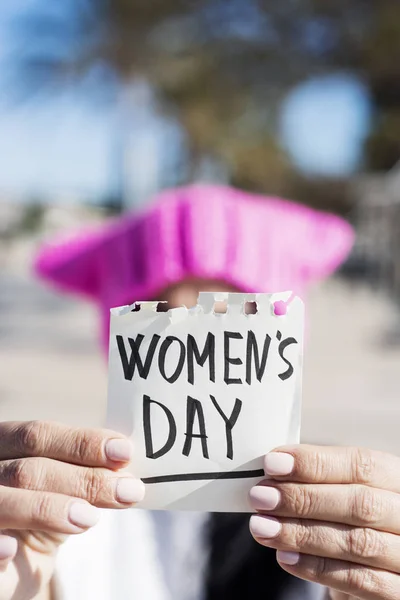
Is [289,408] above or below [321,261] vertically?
below

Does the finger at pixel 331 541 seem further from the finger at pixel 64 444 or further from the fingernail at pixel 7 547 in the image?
the fingernail at pixel 7 547

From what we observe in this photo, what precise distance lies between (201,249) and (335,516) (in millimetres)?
845

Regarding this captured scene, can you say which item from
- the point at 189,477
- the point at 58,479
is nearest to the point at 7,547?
the point at 58,479

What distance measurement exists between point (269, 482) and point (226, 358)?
0.16m

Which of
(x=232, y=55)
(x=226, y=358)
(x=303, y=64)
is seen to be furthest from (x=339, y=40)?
(x=226, y=358)

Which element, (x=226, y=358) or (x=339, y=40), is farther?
(x=339, y=40)

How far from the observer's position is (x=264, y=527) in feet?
2.59

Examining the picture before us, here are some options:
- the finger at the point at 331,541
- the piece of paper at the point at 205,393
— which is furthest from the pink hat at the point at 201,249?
the finger at the point at 331,541

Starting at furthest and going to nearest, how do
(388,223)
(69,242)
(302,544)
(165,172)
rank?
1. (165,172)
2. (388,223)
3. (69,242)
4. (302,544)

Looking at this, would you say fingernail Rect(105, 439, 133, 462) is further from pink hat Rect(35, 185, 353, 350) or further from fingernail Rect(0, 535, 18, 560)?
pink hat Rect(35, 185, 353, 350)

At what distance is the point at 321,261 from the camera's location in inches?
67.5

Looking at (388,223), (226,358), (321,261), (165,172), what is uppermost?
(165,172)

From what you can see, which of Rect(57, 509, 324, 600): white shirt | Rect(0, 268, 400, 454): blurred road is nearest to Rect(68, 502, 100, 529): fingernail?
Rect(57, 509, 324, 600): white shirt

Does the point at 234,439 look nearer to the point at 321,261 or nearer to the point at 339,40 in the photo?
the point at 321,261
